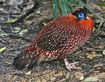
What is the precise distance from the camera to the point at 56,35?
3.06 meters

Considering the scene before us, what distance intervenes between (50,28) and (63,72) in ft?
2.31

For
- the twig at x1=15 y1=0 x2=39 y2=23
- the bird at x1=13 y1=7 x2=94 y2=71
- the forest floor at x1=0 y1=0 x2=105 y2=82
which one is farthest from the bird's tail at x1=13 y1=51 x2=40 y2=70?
the twig at x1=15 y1=0 x2=39 y2=23

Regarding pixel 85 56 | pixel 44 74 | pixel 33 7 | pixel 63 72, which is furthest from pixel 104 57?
pixel 33 7

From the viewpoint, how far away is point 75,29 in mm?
3057

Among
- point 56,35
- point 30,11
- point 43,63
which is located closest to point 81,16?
point 56,35

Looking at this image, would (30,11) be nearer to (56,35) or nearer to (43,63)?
(43,63)

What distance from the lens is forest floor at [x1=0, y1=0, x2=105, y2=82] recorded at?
122 inches

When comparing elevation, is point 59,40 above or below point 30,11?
below

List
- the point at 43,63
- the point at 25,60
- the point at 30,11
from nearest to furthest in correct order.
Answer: the point at 25,60
the point at 43,63
the point at 30,11

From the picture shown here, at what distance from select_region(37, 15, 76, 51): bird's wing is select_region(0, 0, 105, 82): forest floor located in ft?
1.40

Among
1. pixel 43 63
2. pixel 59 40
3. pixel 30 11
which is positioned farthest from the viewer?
pixel 30 11

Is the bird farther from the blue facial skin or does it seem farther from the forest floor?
the forest floor

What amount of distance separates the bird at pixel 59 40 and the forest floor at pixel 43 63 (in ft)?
0.52

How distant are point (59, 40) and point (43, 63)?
22.5 inches
